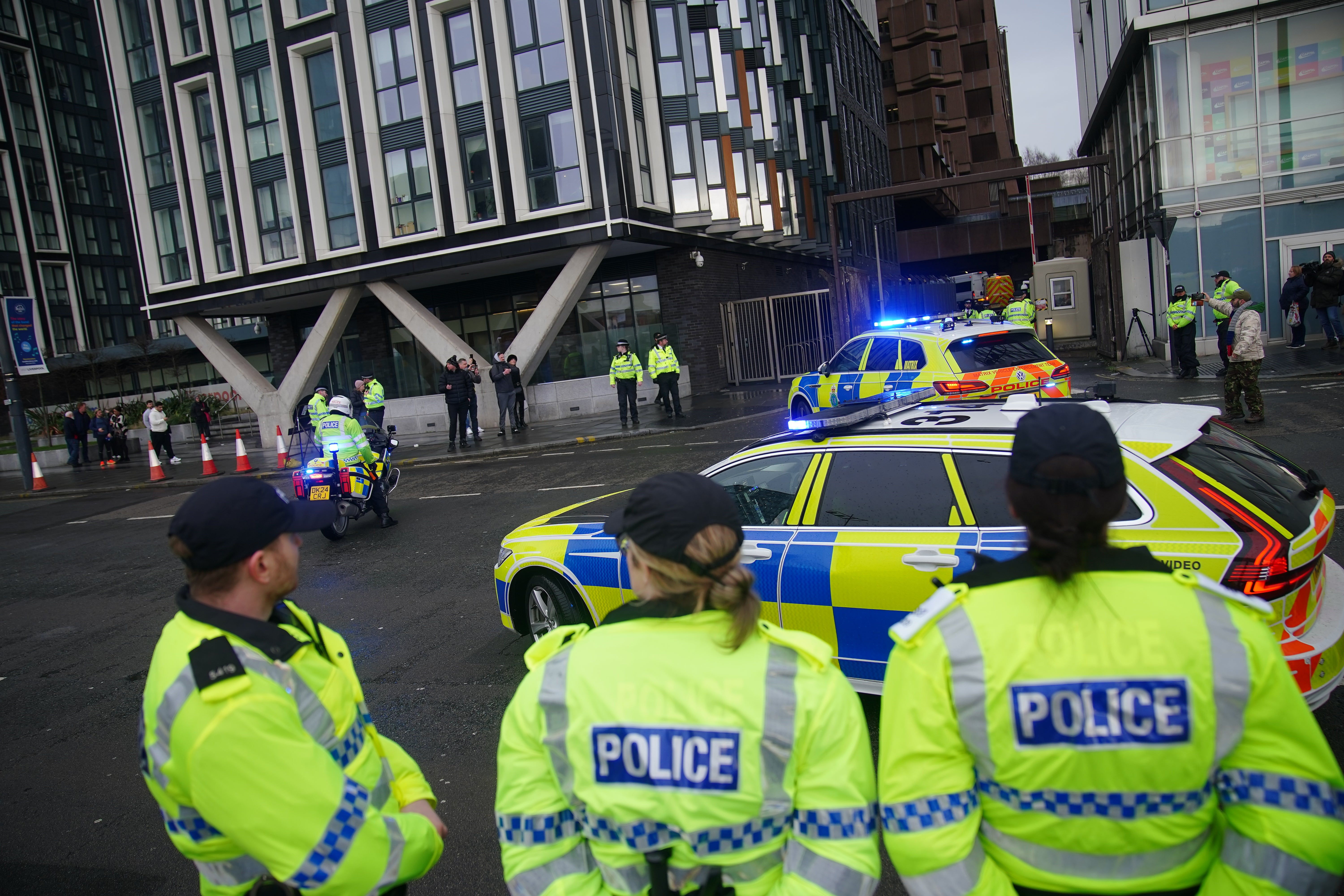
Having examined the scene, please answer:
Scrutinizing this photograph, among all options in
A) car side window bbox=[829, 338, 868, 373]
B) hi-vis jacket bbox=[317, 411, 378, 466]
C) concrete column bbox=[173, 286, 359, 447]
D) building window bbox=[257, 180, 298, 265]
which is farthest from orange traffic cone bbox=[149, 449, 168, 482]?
car side window bbox=[829, 338, 868, 373]

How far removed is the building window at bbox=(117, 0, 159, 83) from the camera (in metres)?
27.3

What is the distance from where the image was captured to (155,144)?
27.7 meters

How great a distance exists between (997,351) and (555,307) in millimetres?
14510

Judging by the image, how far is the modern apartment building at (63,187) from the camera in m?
49.2

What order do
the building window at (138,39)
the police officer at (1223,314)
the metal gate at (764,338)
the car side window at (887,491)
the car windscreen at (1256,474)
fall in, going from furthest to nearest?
1. the building window at (138,39)
2. the metal gate at (764,338)
3. the police officer at (1223,314)
4. the car side window at (887,491)
5. the car windscreen at (1256,474)

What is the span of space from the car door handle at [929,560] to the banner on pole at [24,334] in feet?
73.0

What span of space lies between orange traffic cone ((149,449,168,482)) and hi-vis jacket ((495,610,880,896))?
69.5 feet

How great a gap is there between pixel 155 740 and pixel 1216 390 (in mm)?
15977

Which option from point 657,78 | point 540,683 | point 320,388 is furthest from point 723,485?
point 657,78

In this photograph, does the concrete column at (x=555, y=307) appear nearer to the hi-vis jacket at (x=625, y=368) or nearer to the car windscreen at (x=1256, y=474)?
the hi-vis jacket at (x=625, y=368)

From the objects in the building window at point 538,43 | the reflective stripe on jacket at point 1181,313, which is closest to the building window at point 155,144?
the building window at point 538,43

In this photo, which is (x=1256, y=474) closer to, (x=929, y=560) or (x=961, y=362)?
(x=929, y=560)

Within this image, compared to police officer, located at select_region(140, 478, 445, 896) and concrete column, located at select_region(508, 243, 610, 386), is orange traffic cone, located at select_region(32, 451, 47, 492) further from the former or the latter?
police officer, located at select_region(140, 478, 445, 896)

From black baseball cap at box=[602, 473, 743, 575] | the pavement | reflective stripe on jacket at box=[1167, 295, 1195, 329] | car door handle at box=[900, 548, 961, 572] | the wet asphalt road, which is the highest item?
black baseball cap at box=[602, 473, 743, 575]
